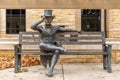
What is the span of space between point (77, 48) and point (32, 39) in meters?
1.24

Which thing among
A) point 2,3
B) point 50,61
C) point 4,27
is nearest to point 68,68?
point 50,61

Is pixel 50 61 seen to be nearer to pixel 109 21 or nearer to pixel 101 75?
pixel 101 75

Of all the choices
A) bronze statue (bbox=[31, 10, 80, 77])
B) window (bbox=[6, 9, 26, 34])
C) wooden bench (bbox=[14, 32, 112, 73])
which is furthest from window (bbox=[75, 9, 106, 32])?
bronze statue (bbox=[31, 10, 80, 77])

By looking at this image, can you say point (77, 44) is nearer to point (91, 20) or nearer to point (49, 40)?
point (49, 40)

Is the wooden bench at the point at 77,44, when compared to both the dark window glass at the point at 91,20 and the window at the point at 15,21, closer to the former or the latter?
the dark window glass at the point at 91,20

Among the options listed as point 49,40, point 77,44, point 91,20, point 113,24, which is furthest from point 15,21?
point 49,40

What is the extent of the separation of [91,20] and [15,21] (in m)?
2.67

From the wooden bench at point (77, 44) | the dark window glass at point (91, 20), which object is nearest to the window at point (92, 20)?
the dark window glass at point (91, 20)

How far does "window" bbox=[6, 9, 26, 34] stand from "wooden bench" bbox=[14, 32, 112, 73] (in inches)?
114

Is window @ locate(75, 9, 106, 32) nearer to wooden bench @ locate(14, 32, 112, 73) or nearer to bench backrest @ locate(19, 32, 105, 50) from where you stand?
wooden bench @ locate(14, 32, 112, 73)

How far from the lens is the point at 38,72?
22.8 ft

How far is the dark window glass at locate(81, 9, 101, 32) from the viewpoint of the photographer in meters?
11.0

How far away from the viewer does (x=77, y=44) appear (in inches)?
307

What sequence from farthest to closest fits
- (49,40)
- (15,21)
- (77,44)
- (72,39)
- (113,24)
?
(15,21) → (113,24) → (72,39) → (77,44) → (49,40)
